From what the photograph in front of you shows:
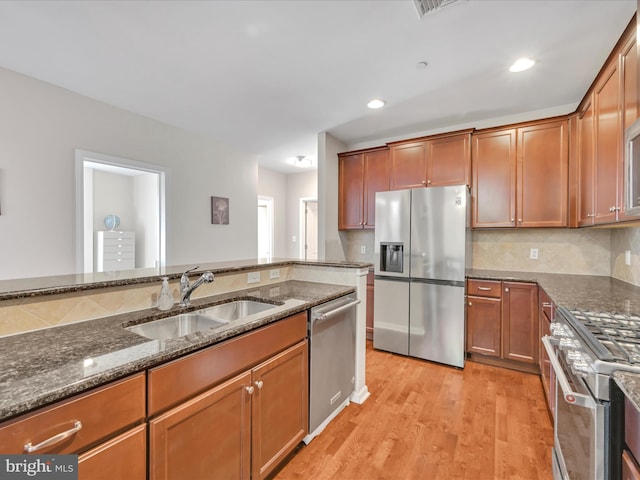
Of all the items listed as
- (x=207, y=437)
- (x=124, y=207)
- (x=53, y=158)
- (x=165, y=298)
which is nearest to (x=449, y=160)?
(x=165, y=298)

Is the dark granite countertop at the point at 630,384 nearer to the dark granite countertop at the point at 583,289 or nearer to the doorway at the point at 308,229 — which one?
the dark granite countertop at the point at 583,289

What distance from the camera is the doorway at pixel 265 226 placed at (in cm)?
586

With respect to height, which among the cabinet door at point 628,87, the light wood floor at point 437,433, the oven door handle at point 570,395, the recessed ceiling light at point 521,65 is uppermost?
the recessed ceiling light at point 521,65

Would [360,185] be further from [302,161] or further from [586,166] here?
[586,166]

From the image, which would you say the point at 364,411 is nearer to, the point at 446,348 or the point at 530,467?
the point at 530,467

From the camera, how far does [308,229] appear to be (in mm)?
6086

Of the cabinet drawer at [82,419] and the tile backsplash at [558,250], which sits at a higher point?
the tile backsplash at [558,250]

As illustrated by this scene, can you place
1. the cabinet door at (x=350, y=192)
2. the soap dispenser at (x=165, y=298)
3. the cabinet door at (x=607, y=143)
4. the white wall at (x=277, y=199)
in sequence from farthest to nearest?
1. the white wall at (x=277, y=199)
2. the cabinet door at (x=350, y=192)
3. the cabinet door at (x=607, y=143)
4. the soap dispenser at (x=165, y=298)

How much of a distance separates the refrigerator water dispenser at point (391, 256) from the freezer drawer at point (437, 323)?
10.2 inches

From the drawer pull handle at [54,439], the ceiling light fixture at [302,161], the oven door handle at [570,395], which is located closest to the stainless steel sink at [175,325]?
the drawer pull handle at [54,439]

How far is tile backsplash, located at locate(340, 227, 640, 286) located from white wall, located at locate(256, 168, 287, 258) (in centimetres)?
369

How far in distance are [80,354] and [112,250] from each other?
482cm

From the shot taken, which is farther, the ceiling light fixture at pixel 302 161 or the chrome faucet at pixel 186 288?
the ceiling light fixture at pixel 302 161

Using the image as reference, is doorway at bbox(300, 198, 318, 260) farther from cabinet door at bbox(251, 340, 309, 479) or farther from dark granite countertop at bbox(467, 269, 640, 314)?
cabinet door at bbox(251, 340, 309, 479)
